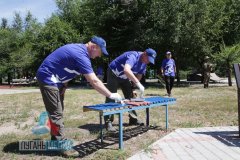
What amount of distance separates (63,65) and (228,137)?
3500 millimetres

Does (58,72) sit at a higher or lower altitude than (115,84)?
higher

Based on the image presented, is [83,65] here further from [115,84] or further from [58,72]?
[115,84]

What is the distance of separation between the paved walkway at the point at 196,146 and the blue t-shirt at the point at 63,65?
1.59 m

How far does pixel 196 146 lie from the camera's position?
667cm

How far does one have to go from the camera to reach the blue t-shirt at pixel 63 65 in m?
5.80

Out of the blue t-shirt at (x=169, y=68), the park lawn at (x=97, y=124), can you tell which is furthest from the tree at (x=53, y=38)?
the park lawn at (x=97, y=124)

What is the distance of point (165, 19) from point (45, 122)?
18037 millimetres

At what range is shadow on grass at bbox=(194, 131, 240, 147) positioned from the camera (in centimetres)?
684

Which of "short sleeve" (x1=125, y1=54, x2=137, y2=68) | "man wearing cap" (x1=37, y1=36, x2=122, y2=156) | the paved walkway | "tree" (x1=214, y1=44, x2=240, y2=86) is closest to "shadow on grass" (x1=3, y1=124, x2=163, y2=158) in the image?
"man wearing cap" (x1=37, y1=36, x2=122, y2=156)

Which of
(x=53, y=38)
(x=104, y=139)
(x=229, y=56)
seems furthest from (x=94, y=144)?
(x=53, y=38)

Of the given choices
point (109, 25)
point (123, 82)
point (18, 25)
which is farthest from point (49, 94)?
point (18, 25)

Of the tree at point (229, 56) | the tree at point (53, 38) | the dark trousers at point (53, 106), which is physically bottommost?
the dark trousers at point (53, 106)

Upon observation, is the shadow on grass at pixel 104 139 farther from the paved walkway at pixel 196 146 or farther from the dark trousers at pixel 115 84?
the paved walkway at pixel 196 146

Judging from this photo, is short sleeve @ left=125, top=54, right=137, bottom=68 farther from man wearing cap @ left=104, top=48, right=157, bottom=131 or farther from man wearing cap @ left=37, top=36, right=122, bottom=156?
man wearing cap @ left=37, top=36, right=122, bottom=156
